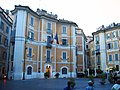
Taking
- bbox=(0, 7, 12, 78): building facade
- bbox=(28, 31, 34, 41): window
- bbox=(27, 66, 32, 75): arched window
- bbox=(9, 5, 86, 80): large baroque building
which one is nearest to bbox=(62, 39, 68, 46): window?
bbox=(9, 5, 86, 80): large baroque building

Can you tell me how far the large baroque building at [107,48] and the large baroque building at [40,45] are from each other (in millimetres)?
12898

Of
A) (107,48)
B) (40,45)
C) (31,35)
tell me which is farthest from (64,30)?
(107,48)

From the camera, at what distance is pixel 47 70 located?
1671 inches

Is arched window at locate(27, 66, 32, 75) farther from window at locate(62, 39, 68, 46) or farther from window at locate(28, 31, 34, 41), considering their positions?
window at locate(62, 39, 68, 46)

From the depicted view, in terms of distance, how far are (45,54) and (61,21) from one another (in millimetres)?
9690

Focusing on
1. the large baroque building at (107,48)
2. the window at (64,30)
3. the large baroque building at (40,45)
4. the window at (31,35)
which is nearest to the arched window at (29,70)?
the large baroque building at (40,45)

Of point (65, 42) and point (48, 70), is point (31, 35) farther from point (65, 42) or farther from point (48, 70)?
point (65, 42)

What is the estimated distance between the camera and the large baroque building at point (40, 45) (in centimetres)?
3638

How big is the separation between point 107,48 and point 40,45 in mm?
22046

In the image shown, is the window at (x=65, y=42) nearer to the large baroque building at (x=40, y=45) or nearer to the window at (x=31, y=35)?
the large baroque building at (x=40, y=45)

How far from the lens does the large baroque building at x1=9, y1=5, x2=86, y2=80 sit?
119 feet

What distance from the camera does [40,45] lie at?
136 feet

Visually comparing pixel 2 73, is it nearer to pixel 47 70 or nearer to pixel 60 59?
pixel 47 70

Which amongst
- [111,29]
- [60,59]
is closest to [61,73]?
[60,59]
